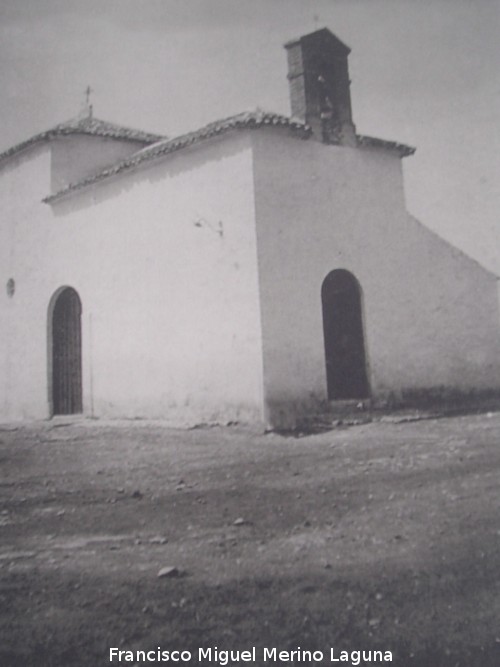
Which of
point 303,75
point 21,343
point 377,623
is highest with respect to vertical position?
point 303,75

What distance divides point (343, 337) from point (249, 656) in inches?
311

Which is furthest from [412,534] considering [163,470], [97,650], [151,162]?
[151,162]

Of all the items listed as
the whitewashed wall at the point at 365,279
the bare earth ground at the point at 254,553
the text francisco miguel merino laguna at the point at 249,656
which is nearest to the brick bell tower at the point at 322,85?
the whitewashed wall at the point at 365,279

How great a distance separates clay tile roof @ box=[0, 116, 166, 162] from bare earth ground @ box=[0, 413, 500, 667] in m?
8.09

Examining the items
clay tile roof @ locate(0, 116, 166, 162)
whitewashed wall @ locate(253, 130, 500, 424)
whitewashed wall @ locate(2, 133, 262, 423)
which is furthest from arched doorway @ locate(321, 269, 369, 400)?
clay tile roof @ locate(0, 116, 166, 162)

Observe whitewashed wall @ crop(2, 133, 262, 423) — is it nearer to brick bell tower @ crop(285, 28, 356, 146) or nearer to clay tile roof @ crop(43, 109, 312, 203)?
clay tile roof @ crop(43, 109, 312, 203)

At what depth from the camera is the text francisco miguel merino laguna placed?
2342mm

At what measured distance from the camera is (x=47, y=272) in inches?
481

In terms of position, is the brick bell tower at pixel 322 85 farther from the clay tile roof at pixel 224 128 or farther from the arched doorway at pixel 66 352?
the arched doorway at pixel 66 352

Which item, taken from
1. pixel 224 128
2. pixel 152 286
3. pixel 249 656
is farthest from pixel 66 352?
pixel 249 656

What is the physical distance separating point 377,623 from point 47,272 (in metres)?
11.3

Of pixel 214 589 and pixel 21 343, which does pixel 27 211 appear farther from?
pixel 214 589

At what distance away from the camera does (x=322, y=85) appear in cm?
1013

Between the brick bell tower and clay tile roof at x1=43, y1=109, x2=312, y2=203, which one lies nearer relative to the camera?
clay tile roof at x1=43, y1=109, x2=312, y2=203
